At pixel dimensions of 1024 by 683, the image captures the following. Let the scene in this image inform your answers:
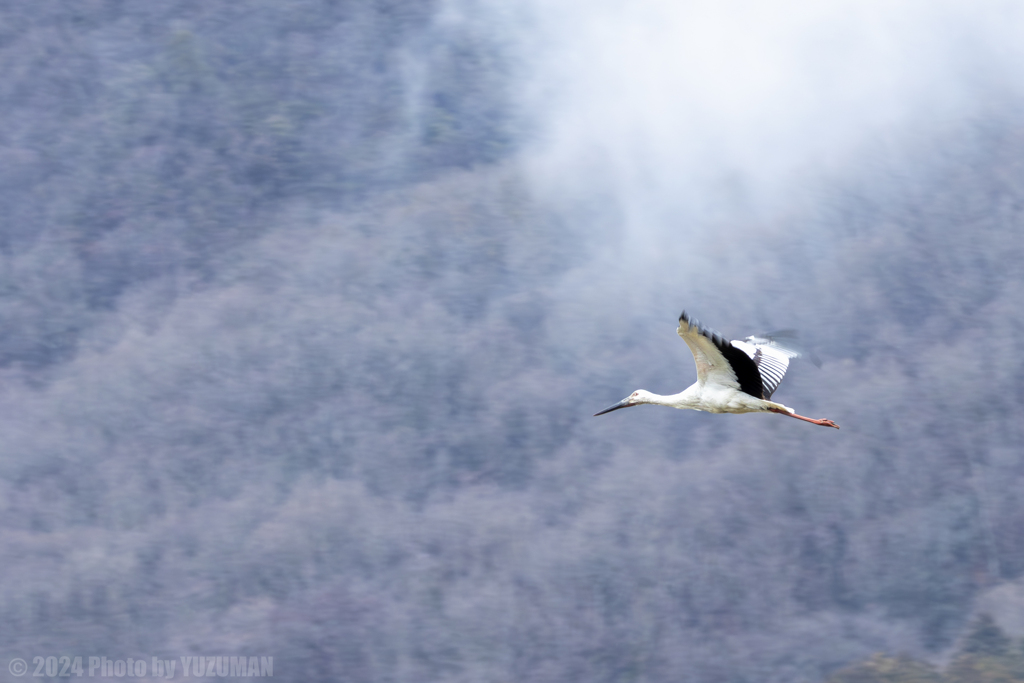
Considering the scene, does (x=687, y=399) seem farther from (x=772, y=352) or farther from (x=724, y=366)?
(x=772, y=352)

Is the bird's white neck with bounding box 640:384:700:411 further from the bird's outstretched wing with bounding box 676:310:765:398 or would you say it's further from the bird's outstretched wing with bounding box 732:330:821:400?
the bird's outstretched wing with bounding box 732:330:821:400

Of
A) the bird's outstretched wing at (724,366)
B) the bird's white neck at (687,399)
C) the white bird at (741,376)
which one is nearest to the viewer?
the bird's outstretched wing at (724,366)

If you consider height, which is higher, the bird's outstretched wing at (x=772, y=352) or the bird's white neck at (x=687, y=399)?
the bird's outstretched wing at (x=772, y=352)

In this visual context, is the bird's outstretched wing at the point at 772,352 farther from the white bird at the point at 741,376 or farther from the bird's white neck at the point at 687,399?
the bird's white neck at the point at 687,399

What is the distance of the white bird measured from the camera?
23.5m

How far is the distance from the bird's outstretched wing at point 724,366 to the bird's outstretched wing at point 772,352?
447 millimetres

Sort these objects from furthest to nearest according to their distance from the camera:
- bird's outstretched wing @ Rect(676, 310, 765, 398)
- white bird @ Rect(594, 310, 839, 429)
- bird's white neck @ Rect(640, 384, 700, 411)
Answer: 1. bird's white neck @ Rect(640, 384, 700, 411)
2. white bird @ Rect(594, 310, 839, 429)
3. bird's outstretched wing @ Rect(676, 310, 765, 398)

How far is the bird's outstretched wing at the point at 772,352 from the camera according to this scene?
25328 millimetres

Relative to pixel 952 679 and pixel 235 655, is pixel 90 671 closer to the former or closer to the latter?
pixel 235 655

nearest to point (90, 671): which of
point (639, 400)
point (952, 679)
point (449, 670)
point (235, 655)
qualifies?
point (235, 655)

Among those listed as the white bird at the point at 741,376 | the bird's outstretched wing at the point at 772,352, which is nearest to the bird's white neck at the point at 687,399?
the white bird at the point at 741,376

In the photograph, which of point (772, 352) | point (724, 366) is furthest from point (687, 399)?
point (772, 352)

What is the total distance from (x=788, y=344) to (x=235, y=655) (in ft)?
269

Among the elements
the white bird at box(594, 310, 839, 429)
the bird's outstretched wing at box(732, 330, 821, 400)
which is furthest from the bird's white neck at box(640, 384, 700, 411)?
the bird's outstretched wing at box(732, 330, 821, 400)
